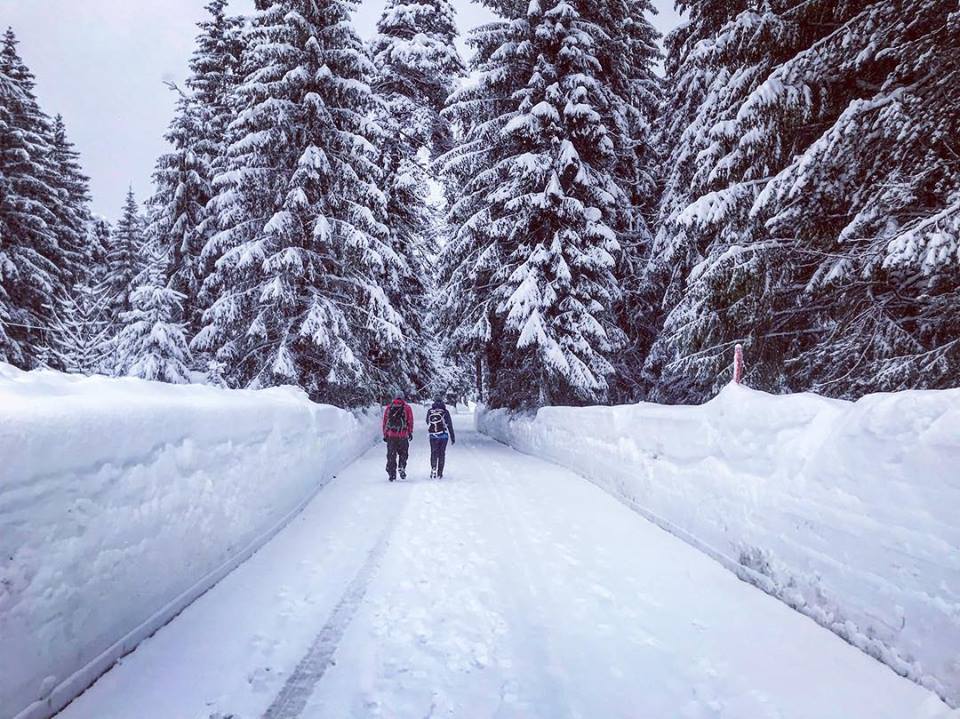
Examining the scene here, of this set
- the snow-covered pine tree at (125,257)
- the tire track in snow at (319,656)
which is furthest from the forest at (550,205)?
the tire track in snow at (319,656)

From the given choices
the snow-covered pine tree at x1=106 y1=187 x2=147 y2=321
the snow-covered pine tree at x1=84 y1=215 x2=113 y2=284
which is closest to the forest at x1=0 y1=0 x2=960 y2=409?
the snow-covered pine tree at x1=106 y1=187 x2=147 y2=321

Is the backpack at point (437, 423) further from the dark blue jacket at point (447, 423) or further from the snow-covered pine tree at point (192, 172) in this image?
the snow-covered pine tree at point (192, 172)

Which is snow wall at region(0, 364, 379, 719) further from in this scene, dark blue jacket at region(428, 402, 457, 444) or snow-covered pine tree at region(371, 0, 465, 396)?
snow-covered pine tree at region(371, 0, 465, 396)

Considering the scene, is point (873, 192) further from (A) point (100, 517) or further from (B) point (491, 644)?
(A) point (100, 517)

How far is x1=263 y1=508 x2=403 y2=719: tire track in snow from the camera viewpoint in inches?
119

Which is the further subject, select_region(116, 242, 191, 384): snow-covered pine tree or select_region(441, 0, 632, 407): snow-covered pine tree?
select_region(116, 242, 191, 384): snow-covered pine tree

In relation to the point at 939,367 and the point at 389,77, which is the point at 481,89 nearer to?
the point at 389,77

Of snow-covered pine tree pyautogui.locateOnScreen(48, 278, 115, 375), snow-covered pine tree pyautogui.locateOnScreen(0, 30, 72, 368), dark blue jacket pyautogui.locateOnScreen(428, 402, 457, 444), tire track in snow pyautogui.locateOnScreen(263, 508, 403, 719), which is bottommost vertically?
tire track in snow pyautogui.locateOnScreen(263, 508, 403, 719)

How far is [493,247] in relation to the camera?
16.6 m

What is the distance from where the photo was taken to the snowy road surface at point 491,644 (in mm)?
3068

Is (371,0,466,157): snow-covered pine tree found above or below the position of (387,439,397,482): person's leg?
above

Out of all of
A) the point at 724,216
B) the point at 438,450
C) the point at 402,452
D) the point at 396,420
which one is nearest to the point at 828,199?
the point at 724,216

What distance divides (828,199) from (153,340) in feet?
60.3

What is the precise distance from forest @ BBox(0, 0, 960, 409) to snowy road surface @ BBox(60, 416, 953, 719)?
4912 millimetres
